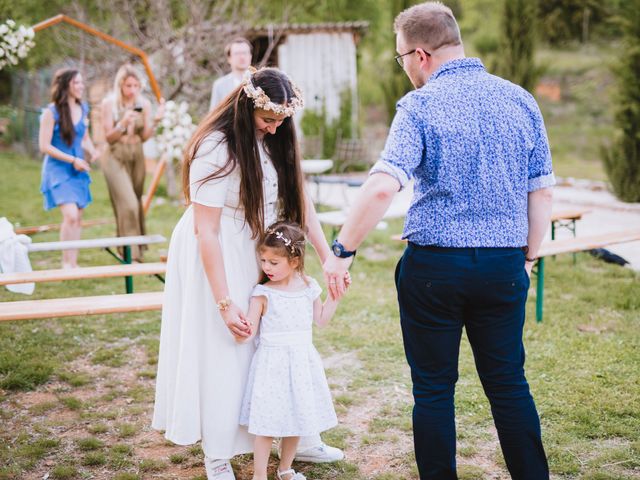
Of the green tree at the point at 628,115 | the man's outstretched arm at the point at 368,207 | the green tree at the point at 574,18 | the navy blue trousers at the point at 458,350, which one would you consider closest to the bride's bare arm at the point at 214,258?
the man's outstretched arm at the point at 368,207

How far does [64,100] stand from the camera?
690 cm

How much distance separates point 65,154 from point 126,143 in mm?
751

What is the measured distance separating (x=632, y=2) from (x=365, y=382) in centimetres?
842

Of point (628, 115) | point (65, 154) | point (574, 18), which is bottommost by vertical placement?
point (65, 154)

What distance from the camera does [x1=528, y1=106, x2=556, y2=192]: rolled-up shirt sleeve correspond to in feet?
8.61

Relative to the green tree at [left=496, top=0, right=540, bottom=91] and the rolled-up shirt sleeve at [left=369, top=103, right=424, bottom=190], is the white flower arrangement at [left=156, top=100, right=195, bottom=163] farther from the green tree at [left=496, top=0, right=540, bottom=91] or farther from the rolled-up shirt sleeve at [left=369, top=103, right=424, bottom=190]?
the rolled-up shirt sleeve at [left=369, top=103, right=424, bottom=190]

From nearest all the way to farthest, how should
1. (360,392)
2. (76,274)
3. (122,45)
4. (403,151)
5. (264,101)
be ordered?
(403,151), (264,101), (360,392), (76,274), (122,45)

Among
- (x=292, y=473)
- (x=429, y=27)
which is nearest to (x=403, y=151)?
(x=429, y=27)

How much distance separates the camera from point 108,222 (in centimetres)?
977

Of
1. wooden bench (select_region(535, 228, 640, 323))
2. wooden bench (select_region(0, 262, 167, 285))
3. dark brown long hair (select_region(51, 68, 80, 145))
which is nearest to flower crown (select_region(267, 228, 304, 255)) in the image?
wooden bench (select_region(0, 262, 167, 285))

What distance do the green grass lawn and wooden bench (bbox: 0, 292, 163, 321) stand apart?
52cm

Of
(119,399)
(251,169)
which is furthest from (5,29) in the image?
(251,169)

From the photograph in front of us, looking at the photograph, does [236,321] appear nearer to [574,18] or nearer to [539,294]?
[539,294]

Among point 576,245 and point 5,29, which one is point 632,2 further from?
point 5,29
